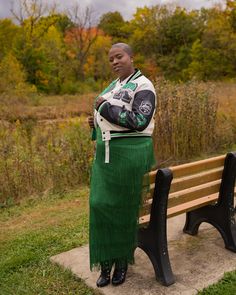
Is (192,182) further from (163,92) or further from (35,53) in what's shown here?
(35,53)

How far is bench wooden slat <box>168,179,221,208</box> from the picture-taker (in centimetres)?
307

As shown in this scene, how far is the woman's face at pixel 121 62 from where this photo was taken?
2689 mm

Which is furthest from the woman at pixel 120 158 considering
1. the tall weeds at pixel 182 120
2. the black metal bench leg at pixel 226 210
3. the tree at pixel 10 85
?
the tree at pixel 10 85

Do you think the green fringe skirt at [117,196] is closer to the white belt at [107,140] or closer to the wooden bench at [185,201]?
the white belt at [107,140]

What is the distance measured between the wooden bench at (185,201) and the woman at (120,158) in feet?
0.62

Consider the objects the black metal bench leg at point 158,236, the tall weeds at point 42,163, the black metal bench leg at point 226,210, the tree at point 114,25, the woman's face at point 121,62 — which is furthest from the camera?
the tree at point 114,25

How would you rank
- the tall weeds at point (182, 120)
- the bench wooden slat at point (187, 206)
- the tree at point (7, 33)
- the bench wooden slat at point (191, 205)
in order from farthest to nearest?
1. the tree at point (7, 33)
2. the tall weeds at point (182, 120)
3. the bench wooden slat at point (191, 205)
4. the bench wooden slat at point (187, 206)

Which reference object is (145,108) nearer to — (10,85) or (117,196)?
(117,196)

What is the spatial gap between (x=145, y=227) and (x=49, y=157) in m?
3.31

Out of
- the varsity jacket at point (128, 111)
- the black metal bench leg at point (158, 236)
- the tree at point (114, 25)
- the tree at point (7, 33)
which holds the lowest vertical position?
the black metal bench leg at point (158, 236)

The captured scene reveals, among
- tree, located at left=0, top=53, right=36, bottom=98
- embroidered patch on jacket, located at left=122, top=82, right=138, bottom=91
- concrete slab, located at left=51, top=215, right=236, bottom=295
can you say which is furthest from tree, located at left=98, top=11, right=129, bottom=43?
embroidered patch on jacket, located at left=122, top=82, right=138, bottom=91

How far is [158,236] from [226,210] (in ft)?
2.54

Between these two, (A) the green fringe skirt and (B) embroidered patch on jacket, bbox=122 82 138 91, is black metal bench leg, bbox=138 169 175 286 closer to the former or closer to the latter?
(A) the green fringe skirt

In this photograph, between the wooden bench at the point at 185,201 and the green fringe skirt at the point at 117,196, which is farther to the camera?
the wooden bench at the point at 185,201
